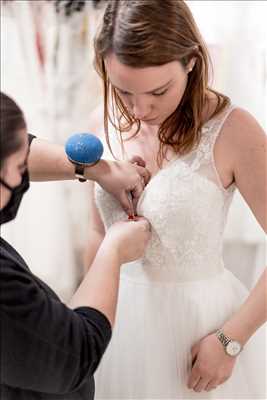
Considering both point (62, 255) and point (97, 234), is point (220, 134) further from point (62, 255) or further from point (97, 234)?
point (62, 255)

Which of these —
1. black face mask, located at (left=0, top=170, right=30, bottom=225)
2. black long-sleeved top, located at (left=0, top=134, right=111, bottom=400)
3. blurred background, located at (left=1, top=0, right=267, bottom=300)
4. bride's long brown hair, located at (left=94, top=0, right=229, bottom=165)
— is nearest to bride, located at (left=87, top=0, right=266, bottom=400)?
bride's long brown hair, located at (left=94, top=0, right=229, bottom=165)

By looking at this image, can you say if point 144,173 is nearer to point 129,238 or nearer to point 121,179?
point 121,179

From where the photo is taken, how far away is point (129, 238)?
96 centimetres

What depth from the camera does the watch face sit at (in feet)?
3.41

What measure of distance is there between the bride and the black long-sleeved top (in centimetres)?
36

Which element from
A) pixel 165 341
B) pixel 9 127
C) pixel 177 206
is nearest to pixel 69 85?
pixel 177 206

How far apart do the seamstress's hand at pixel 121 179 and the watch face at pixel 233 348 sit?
1.07 feet

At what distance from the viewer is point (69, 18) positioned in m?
1.63

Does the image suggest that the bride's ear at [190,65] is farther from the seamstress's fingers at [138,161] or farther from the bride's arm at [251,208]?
the seamstress's fingers at [138,161]

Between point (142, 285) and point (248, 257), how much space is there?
0.70 meters

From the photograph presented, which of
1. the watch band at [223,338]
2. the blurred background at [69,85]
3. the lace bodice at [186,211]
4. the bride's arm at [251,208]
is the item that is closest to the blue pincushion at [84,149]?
the lace bodice at [186,211]

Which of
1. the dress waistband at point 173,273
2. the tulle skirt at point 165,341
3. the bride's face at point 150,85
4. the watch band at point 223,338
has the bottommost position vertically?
the tulle skirt at point 165,341

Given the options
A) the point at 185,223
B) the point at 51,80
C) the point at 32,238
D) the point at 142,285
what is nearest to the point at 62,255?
the point at 32,238

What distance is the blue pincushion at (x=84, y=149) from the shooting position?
0.99 meters
